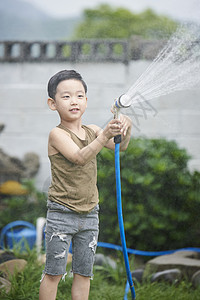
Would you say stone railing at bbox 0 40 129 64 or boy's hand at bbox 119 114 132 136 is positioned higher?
stone railing at bbox 0 40 129 64

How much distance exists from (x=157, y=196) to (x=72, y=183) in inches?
51.1

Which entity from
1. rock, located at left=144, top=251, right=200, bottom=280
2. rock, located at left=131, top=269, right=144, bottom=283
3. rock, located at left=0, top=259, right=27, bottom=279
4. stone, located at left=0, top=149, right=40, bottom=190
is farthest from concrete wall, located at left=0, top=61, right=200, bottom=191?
rock, located at left=131, top=269, right=144, bottom=283

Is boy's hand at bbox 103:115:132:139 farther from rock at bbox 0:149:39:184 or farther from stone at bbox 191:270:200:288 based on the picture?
rock at bbox 0:149:39:184

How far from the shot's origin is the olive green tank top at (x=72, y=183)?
5.59 ft

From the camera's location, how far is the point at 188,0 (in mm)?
2119

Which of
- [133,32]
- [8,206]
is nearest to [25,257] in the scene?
[8,206]

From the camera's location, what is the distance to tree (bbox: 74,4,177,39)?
245 centimetres

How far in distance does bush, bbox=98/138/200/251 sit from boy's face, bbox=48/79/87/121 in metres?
1.18

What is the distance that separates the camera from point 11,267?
93.1 inches

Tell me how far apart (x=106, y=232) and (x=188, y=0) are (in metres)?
1.54

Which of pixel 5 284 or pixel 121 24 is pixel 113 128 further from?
pixel 121 24

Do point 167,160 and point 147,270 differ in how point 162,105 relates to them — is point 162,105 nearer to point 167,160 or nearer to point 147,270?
point 167,160

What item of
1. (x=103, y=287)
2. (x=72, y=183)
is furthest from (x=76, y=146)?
(x=103, y=287)

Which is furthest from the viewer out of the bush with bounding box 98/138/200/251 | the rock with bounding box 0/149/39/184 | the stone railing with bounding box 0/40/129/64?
the rock with bounding box 0/149/39/184
